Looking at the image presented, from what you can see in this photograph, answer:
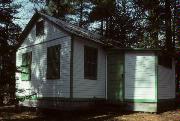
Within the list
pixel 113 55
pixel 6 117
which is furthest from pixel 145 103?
pixel 6 117

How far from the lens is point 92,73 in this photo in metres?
17.2

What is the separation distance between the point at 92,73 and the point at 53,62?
254cm

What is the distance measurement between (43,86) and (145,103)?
21.6 feet

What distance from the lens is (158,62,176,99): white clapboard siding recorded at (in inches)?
648

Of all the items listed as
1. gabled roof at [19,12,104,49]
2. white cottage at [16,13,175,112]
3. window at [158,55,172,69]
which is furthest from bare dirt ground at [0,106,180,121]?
gabled roof at [19,12,104,49]

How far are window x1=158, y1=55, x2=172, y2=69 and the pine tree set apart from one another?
8571 mm

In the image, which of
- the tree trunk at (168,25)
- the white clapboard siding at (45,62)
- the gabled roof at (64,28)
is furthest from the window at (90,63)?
the tree trunk at (168,25)

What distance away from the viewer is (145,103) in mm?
16109

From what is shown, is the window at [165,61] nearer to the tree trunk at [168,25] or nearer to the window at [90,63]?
the window at [90,63]

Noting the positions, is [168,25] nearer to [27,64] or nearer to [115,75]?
[115,75]

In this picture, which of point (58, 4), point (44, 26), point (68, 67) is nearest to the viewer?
point (68, 67)

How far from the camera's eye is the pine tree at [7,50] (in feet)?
45.5

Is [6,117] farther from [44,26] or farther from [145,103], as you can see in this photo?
[145,103]

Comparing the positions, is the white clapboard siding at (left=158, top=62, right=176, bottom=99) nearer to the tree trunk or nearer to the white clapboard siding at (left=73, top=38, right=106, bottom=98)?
the white clapboard siding at (left=73, top=38, right=106, bottom=98)
